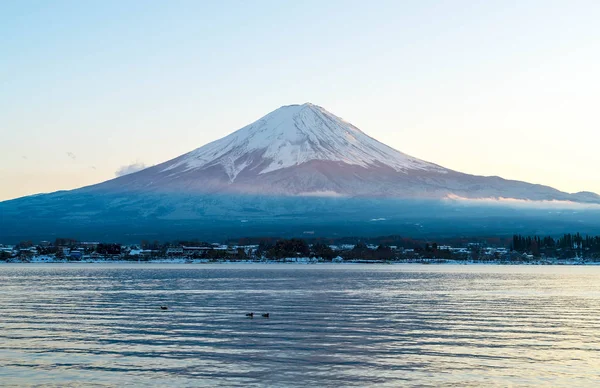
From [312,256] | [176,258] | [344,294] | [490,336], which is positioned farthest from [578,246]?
[490,336]

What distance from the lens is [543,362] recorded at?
30.0m

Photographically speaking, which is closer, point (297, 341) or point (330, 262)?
point (297, 341)

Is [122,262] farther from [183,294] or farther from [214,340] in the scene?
[214,340]

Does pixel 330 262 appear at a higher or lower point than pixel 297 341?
higher

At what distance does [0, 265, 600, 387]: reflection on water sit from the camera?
2714 cm

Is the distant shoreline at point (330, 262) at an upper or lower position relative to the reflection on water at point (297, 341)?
upper

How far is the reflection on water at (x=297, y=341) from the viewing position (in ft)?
89.0

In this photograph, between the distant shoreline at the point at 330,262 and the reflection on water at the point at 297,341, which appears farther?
the distant shoreline at the point at 330,262

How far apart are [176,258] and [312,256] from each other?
29328 mm

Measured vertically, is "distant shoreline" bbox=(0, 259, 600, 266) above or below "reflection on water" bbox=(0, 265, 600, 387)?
above

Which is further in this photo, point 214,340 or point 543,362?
point 214,340

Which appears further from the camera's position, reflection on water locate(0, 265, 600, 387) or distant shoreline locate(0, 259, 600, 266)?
distant shoreline locate(0, 259, 600, 266)

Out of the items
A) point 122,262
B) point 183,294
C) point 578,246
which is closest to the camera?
point 183,294

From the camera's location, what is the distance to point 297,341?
34.6m
